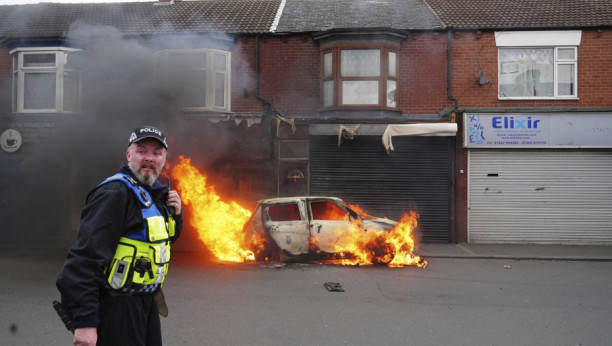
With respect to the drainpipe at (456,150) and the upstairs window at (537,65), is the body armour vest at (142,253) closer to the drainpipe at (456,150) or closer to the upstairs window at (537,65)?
the drainpipe at (456,150)

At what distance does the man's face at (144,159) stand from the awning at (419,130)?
9.53 m

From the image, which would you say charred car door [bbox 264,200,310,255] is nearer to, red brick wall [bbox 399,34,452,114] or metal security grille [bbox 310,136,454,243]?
metal security grille [bbox 310,136,454,243]

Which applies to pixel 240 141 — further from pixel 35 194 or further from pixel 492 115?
pixel 492 115

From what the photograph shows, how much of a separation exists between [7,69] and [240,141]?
772cm

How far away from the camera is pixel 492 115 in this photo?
38.2 ft

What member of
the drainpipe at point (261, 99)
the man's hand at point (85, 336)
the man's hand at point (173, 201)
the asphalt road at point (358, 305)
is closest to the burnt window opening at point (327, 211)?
the asphalt road at point (358, 305)

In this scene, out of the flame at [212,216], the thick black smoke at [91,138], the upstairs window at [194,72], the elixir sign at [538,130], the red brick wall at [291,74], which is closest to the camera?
the flame at [212,216]

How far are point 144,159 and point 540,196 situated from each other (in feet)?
39.3

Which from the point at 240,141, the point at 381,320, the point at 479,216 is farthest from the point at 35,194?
the point at 479,216

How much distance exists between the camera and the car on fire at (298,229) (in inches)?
342

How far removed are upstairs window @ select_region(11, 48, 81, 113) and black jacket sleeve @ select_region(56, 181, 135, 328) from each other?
12.0 meters

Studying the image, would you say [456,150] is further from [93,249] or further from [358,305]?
[93,249]

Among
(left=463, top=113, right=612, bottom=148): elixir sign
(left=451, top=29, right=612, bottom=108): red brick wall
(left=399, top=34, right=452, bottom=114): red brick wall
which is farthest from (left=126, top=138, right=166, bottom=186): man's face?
(left=451, top=29, right=612, bottom=108): red brick wall

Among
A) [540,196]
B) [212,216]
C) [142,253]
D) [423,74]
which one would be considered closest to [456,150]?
[423,74]
